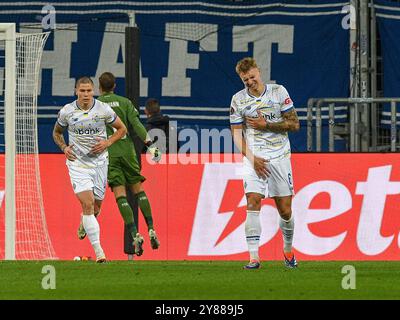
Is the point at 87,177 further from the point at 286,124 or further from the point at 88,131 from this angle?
the point at 286,124

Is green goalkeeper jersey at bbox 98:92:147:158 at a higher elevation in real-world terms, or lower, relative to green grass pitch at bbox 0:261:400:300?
higher

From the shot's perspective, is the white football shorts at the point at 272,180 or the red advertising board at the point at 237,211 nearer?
the white football shorts at the point at 272,180

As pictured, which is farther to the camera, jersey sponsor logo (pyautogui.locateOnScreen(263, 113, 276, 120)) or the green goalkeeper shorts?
the green goalkeeper shorts

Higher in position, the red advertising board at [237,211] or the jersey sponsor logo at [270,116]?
the jersey sponsor logo at [270,116]

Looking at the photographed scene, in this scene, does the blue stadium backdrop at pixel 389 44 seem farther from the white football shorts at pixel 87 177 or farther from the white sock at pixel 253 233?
the white sock at pixel 253 233

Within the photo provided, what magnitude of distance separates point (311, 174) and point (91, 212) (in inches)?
152

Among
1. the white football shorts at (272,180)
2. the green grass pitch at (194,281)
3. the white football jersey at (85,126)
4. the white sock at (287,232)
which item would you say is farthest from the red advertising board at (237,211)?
the white football shorts at (272,180)

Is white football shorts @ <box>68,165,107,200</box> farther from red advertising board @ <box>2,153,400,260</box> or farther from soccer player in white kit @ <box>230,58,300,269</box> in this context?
red advertising board @ <box>2,153,400,260</box>

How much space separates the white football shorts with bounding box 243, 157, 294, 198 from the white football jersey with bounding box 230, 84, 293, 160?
10 centimetres

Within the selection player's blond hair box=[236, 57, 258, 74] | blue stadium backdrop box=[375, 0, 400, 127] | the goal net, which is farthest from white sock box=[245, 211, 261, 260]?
blue stadium backdrop box=[375, 0, 400, 127]

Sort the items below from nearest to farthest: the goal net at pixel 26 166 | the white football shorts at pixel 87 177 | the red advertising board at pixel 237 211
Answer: the white football shorts at pixel 87 177 < the goal net at pixel 26 166 < the red advertising board at pixel 237 211

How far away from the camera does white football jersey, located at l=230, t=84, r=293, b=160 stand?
14203mm

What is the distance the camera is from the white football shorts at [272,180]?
1418cm

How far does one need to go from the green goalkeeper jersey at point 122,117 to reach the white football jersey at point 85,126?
3.23 ft
